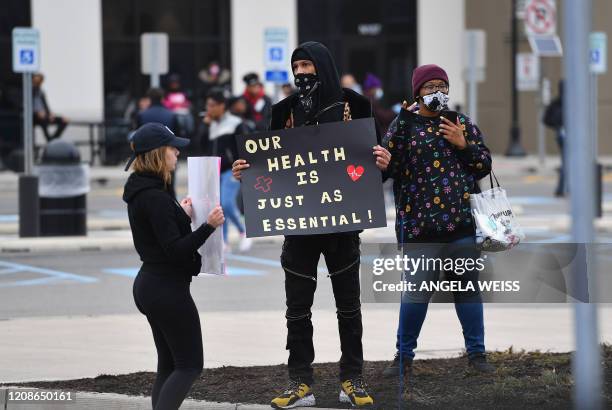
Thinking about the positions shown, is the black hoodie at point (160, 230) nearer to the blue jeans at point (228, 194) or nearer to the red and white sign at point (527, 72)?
the blue jeans at point (228, 194)

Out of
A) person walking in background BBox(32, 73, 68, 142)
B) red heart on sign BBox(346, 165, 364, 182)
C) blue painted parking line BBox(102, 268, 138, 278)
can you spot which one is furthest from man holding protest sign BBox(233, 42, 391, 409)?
person walking in background BBox(32, 73, 68, 142)

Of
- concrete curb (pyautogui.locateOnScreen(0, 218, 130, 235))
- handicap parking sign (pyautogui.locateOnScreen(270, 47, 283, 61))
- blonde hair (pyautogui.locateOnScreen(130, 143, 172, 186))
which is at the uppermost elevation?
handicap parking sign (pyautogui.locateOnScreen(270, 47, 283, 61))

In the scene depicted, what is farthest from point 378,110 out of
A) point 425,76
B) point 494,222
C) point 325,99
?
point 325,99

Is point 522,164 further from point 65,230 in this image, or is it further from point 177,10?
point 65,230

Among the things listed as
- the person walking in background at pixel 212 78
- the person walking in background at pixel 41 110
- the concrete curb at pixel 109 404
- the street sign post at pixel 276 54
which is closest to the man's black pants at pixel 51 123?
the person walking in background at pixel 41 110

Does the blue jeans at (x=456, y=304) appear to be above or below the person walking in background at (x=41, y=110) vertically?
below

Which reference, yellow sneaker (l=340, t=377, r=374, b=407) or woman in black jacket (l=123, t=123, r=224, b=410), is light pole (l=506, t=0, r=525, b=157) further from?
woman in black jacket (l=123, t=123, r=224, b=410)

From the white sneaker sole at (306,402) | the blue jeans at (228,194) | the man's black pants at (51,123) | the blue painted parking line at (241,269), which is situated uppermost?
the man's black pants at (51,123)

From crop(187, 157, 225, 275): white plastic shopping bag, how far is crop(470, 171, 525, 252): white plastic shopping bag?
1.45m

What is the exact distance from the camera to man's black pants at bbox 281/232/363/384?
289 inches

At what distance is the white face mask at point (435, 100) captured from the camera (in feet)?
25.2

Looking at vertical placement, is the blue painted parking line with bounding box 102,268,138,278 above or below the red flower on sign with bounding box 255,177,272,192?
below

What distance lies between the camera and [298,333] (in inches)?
290

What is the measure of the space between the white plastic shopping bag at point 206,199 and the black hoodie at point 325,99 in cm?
59
